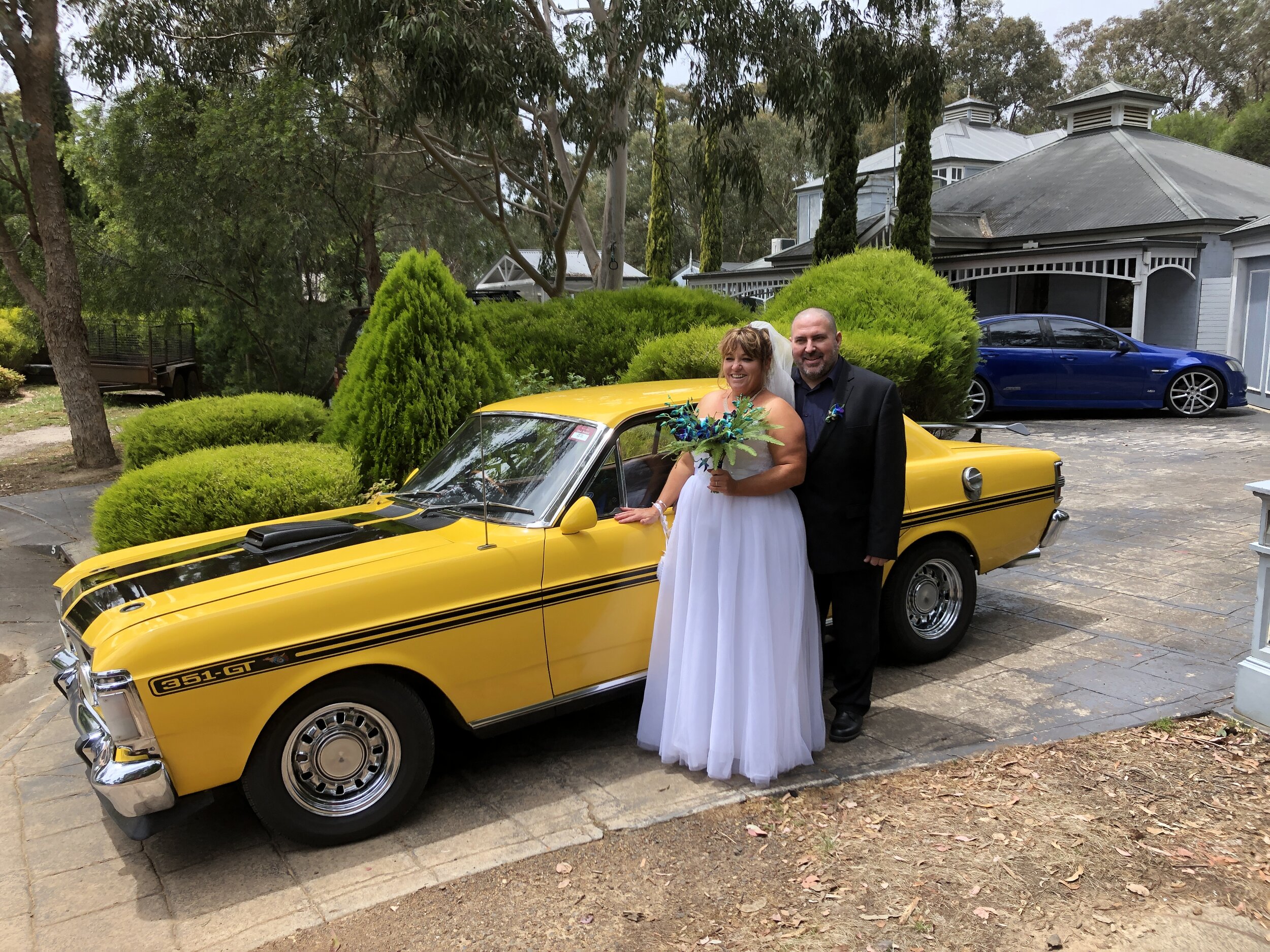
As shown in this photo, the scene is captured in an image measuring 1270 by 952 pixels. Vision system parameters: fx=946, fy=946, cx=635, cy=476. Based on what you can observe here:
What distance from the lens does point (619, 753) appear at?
4270mm

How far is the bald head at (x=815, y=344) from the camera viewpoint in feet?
13.3

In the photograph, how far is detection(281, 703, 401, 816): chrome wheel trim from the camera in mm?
3465

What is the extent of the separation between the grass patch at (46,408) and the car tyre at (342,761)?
568 inches

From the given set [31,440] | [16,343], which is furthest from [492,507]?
[16,343]

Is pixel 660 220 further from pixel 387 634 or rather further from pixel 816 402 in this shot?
pixel 387 634

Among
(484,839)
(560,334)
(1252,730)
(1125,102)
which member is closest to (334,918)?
(484,839)

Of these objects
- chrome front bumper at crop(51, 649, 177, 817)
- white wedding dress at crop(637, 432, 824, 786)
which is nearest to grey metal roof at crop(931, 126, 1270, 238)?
white wedding dress at crop(637, 432, 824, 786)

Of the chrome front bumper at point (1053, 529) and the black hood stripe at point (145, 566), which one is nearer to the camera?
the black hood stripe at point (145, 566)

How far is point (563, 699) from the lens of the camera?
4016mm

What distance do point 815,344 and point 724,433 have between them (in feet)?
2.34

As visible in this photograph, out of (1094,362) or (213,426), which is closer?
(213,426)

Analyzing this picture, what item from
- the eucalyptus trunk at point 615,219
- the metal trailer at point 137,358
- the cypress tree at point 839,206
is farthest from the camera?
the cypress tree at point 839,206

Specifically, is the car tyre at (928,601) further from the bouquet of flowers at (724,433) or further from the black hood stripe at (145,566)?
the black hood stripe at (145,566)

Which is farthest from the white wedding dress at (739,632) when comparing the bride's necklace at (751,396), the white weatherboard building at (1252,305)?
the white weatherboard building at (1252,305)
